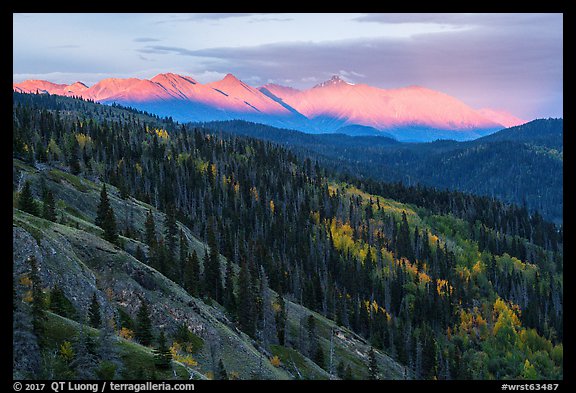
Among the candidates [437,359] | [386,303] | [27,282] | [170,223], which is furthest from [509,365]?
[27,282]

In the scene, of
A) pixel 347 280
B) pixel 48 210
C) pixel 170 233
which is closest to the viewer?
pixel 48 210

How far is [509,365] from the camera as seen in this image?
413 feet

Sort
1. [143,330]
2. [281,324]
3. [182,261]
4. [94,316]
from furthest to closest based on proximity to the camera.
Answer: [182,261]
[281,324]
[143,330]
[94,316]

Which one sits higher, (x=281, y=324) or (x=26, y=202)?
(x=26, y=202)

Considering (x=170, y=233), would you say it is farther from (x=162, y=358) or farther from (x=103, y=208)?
(x=162, y=358)

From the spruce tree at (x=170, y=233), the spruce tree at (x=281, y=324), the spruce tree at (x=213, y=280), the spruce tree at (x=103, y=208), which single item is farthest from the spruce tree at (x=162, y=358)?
the spruce tree at (x=170, y=233)

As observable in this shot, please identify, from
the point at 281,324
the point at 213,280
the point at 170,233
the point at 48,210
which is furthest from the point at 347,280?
the point at 48,210

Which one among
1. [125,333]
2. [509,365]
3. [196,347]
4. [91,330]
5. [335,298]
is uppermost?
[91,330]

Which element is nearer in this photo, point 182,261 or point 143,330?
point 143,330

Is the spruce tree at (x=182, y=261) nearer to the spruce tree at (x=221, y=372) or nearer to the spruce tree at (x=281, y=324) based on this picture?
the spruce tree at (x=281, y=324)

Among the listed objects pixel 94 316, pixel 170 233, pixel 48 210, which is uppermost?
pixel 48 210
